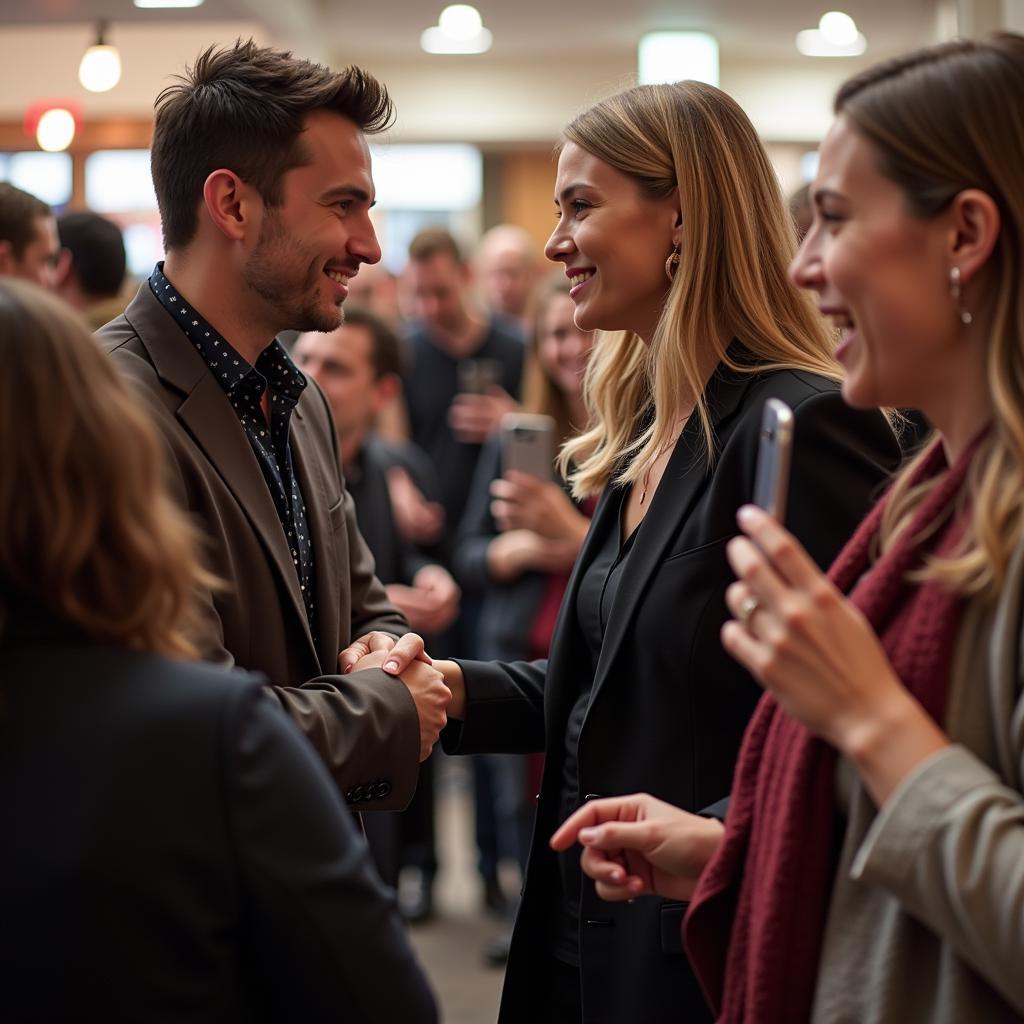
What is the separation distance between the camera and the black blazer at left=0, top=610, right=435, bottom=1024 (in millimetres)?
1038

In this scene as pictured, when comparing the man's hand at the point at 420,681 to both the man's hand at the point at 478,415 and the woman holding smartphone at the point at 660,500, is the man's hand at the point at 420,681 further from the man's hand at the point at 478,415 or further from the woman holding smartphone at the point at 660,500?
the man's hand at the point at 478,415

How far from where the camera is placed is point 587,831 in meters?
1.51

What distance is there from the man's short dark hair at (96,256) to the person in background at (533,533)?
122cm

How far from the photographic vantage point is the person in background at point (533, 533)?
3.62m

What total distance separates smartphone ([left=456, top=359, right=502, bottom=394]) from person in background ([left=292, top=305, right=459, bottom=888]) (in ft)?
4.93

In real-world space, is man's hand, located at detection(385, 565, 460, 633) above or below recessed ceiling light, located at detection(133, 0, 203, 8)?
below

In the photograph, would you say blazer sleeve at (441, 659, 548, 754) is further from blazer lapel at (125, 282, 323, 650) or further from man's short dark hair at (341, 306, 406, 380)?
man's short dark hair at (341, 306, 406, 380)

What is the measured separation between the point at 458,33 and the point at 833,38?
211 centimetres

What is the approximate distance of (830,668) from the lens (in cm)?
118

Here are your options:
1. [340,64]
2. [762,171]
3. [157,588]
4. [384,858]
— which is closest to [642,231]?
[762,171]

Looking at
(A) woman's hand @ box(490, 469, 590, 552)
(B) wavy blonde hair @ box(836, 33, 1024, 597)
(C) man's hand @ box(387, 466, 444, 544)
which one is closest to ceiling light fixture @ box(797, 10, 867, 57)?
(C) man's hand @ box(387, 466, 444, 544)

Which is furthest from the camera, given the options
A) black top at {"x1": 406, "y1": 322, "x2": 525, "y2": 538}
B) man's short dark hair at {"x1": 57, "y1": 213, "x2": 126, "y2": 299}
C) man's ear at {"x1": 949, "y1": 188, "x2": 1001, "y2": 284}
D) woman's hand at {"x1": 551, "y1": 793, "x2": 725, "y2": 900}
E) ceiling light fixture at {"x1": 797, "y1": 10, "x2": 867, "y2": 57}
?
ceiling light fixture at {"x1": 797, "y1": 10, "x2": 867, "y2": 57}

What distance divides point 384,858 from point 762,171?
2.47 metres

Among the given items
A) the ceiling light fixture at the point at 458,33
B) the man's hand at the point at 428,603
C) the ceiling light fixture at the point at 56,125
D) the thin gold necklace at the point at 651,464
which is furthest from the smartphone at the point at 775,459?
the ceiling light fixture at the point at 458,33
